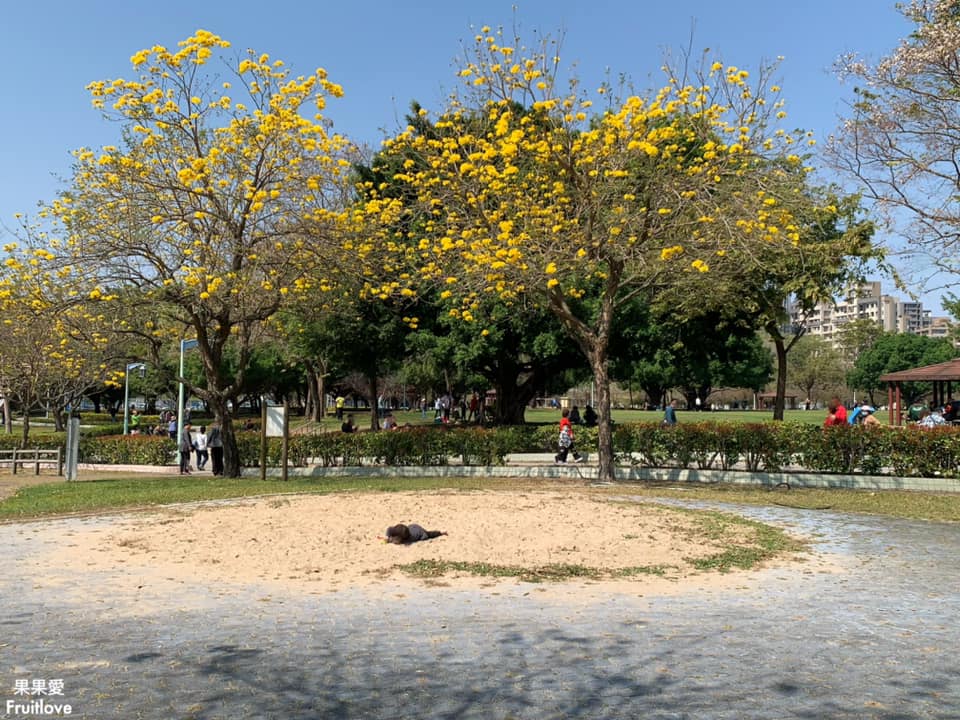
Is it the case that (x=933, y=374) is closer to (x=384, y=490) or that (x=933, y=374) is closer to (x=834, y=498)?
(x=834, y=498)

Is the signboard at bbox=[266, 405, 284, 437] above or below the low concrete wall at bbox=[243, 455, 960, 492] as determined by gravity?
above

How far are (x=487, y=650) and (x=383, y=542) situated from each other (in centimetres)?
374

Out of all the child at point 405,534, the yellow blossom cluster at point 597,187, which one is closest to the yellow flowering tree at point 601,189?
the yellow blossom cluster at point 597,187

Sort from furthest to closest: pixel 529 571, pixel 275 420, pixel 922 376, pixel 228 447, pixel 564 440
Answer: pixel 922 376 < pixel 228 447 < pixel 564 440 < pixel 275 420 < pixel 529 571

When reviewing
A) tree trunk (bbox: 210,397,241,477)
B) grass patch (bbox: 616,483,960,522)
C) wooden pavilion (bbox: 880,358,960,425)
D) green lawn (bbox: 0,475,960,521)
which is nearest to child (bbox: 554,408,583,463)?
green lawn (bbox: 0,475,960,521)

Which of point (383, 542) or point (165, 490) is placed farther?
point (165, 490)

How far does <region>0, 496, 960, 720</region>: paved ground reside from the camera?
4.07 m

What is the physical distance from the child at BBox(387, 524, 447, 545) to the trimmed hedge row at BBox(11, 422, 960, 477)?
9.89 metres

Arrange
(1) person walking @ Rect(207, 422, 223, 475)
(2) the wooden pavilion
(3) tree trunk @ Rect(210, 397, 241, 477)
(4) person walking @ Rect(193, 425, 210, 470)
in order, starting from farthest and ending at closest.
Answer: (2) the wooden pavilion, (4) person walking @ Rect(193, 425, 210, 470), (1) person walking @ Rect(207, 422, 223, 475), (3) tree trunk @ Rect(210, 397, 241, 477)

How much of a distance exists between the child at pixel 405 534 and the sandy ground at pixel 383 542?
0.11 meters

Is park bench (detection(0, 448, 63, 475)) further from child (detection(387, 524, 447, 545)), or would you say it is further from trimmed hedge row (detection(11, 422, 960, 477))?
child (detection(387, 524, 447, 545))

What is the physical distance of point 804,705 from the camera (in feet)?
13.3

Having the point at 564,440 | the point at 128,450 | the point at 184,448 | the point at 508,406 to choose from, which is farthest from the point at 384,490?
the point at 508,406

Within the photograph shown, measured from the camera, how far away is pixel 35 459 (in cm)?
2280
